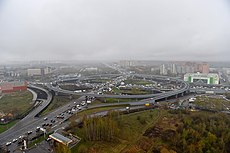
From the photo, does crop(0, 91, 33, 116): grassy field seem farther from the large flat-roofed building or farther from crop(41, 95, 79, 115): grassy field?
the large flat-roofed building

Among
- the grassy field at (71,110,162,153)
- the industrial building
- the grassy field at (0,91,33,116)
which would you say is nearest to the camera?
the grassy field at (71,110,162,153)

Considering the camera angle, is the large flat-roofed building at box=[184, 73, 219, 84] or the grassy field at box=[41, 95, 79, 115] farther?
the large flat-roofed building at box=[184, 73, 219, 84]

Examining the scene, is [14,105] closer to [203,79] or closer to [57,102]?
[57,102]

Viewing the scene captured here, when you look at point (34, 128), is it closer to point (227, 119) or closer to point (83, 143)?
point (83, 143)

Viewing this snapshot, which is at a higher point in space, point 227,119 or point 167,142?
point 227,119

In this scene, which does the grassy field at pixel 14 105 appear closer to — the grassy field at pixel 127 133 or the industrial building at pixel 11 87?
the industrial building at pixel 11 87

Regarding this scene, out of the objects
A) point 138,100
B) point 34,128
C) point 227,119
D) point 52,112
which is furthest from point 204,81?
point 34,128

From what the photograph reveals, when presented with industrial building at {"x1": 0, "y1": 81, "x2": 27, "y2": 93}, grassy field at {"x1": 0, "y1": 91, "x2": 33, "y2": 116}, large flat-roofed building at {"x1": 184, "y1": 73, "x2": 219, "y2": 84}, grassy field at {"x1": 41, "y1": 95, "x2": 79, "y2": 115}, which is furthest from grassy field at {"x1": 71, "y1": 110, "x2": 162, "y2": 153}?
large flat-roofed building at {"x1": 184, "y1": 73, "x2": 219, "y2": 84}

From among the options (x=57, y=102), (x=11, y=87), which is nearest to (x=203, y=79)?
(x=57, y=102)
